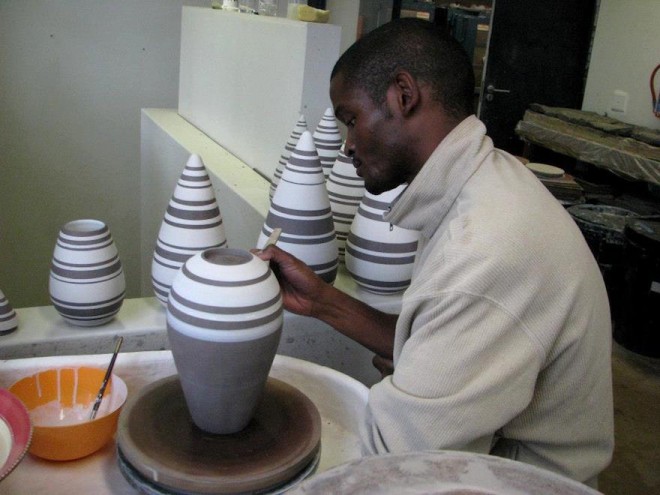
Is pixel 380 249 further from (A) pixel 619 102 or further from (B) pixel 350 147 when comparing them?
(A) pixel 619 102

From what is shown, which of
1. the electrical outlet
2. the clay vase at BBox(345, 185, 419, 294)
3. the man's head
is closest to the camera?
the man's head

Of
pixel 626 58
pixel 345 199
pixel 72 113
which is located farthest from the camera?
pixel 626 58

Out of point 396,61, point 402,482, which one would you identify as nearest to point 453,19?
point 396,61

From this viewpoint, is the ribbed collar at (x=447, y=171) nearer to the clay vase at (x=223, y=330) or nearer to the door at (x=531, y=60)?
the clay vase at (x=223, y=330)

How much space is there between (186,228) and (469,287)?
2.39ft

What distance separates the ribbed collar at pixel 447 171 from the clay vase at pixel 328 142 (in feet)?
2.91

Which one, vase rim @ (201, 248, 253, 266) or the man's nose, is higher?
the man's nose

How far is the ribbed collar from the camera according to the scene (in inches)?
38.7

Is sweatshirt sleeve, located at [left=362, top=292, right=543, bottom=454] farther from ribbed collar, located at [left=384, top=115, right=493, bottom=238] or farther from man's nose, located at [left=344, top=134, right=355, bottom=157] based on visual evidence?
man's nose, located at [left=344, top=134, right=355, bottom=157]

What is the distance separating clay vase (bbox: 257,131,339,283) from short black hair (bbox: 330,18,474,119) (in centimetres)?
38

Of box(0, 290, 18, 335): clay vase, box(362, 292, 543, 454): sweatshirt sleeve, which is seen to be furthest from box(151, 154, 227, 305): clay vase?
box(362, 292, 543, 454): sweatshirt sleeve

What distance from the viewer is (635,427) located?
262 centimetres

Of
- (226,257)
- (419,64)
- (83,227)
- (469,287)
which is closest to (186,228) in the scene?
(83,227)

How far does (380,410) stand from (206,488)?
28 cm
